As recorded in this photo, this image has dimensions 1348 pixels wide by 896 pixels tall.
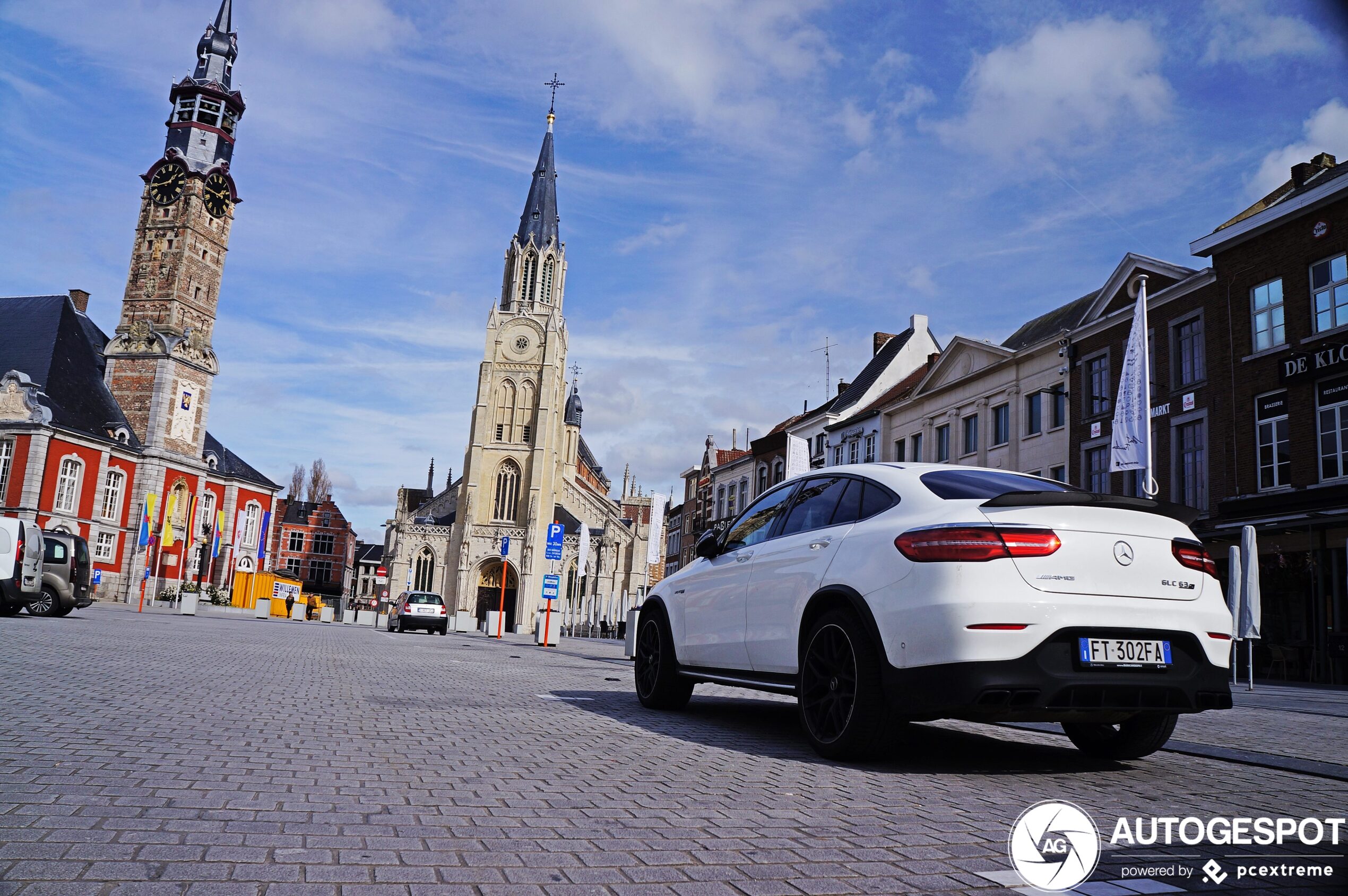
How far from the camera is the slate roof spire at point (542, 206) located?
87.2 meters

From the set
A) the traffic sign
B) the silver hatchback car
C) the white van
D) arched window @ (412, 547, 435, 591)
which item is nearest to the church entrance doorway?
arched window @ (412, 547, 435, 591)

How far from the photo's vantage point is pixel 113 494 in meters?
59.4

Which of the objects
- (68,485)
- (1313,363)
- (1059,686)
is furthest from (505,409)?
(1059,686)

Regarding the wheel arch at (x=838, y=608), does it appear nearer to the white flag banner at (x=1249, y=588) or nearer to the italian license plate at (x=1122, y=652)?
the italian license plate at (x=1122, y=652)

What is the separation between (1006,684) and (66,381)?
222 feet

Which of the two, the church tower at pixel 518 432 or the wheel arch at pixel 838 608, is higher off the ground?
the church tower at pixel 518 432

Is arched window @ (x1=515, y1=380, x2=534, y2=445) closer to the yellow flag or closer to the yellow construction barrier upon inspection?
the yellow construction barrier

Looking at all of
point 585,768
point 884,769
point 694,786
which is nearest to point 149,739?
point 585,768

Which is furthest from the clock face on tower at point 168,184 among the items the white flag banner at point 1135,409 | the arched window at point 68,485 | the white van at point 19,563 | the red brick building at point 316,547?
the white flag banner at point 1135,409

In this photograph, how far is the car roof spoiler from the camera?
16.0ft

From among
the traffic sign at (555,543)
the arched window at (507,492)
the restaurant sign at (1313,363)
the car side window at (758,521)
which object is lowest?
the car side window at (758,521)

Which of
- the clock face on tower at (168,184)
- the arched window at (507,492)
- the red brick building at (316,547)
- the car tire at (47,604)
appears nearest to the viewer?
the car tire at (47,604)

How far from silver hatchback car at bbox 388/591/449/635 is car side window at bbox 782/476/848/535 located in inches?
1325

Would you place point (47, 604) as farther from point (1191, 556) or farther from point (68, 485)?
point (68, 485)
